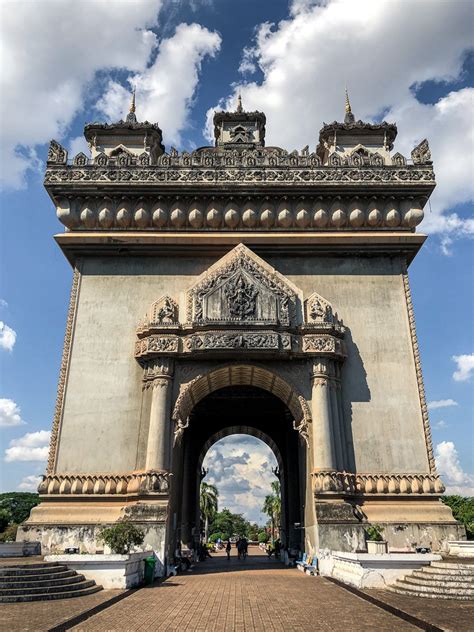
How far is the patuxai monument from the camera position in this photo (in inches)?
659

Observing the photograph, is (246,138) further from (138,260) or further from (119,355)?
(119,355)

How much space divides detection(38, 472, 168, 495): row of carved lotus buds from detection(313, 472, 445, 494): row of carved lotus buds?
Result: 6106mm

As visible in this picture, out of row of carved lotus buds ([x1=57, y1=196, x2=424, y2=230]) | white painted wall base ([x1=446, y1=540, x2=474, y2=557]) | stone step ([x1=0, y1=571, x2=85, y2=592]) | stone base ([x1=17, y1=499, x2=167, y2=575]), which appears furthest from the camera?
row of carved lotus buds ([x1=57, y1=196, x2=424, y2=230])

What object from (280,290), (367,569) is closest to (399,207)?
(280,290)

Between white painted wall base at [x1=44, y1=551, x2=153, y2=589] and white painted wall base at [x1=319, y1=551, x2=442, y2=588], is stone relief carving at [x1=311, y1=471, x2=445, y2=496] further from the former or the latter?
white painted wall base at [x1=44, y1=551, x2=153, y2=589]

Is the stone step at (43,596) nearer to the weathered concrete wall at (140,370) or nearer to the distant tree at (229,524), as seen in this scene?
the weathered concrete wall at (140,370)

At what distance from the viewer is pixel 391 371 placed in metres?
18.7

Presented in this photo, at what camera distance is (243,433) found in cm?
2859

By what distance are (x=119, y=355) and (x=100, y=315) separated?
6.07ft

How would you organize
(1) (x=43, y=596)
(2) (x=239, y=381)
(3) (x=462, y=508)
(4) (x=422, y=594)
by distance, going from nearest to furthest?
(1) (x=43, y=596)
(4) (x=422, y=594)
(2) (x=239, y=381)
(3) (x=462, y=508)

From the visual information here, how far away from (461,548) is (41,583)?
11022 millimetres

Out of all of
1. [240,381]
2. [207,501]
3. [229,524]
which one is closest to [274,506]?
[207,501]

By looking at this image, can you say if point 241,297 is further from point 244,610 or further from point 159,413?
point 244,610

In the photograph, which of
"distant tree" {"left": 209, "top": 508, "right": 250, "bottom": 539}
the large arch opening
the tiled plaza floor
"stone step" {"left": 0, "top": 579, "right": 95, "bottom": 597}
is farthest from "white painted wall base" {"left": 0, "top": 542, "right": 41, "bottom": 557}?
"distant tree" {"left": 209, "top": 508, "right": 250, "bottom": 539}
